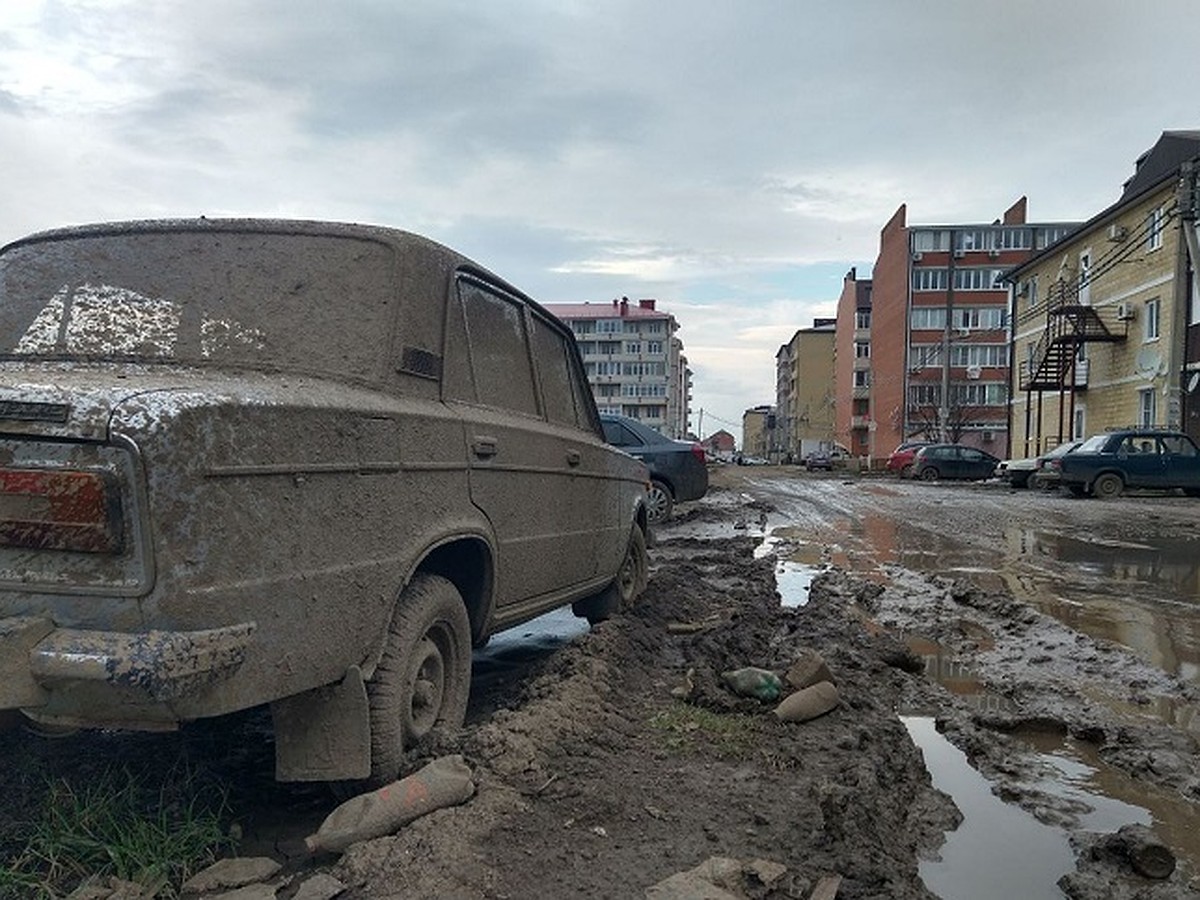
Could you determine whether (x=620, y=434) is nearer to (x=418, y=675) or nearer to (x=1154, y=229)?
(x=418, y=675)

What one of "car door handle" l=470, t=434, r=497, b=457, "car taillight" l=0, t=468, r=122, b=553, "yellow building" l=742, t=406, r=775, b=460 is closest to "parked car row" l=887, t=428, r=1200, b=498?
"car door handle" l=470, t=434, r=497, b=457

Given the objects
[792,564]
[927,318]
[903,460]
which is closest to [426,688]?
[792,564]

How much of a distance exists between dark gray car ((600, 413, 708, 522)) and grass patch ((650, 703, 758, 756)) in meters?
7.81

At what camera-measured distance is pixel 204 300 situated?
312cm

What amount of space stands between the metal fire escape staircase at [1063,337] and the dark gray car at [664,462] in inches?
948

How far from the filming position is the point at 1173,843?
303 centimetres

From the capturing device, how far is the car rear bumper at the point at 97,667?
213 centimetres

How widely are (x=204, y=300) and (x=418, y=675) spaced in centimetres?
151

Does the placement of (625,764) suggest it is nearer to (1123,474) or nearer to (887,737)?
(887,737)

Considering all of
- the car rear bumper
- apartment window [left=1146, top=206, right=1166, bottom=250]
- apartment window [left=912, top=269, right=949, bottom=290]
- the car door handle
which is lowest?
the car rear bumper

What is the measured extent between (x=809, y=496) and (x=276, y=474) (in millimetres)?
20898

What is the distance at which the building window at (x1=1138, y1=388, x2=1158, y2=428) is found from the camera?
2847 centimetres

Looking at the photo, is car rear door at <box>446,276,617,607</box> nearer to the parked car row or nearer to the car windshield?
the parked car row

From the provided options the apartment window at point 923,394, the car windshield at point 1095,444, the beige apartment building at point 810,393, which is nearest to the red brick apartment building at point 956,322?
the apartment window at point 923,394
